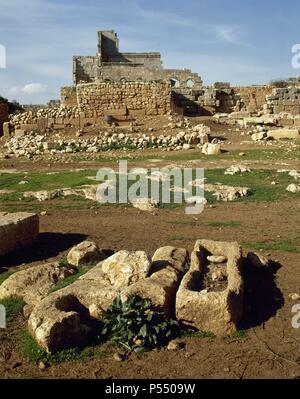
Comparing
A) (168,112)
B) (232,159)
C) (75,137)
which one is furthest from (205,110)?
(232,159)

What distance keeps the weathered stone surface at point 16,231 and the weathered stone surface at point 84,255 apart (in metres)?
1.22

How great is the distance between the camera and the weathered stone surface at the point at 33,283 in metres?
6.39

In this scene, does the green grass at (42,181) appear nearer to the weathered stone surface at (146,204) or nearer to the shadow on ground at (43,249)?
the weathered stone surface at (146,204)

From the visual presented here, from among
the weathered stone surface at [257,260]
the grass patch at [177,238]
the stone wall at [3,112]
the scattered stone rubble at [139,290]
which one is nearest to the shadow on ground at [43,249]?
the scattered stone rubble at [139,290]

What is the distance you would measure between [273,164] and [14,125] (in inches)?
634

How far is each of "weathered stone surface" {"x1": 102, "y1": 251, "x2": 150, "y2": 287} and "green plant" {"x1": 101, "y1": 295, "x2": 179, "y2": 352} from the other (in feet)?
1.40

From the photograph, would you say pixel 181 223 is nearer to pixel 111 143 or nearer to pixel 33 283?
pixel 33 283

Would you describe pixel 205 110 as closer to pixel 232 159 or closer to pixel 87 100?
pixel 87 100

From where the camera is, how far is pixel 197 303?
5.52 meters

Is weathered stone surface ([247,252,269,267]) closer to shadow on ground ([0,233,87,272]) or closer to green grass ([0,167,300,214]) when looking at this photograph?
shadow on ground ([0,233,87,272])

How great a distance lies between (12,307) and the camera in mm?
6258

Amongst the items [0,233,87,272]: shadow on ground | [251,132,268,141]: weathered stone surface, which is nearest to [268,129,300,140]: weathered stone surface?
[251,132,268,141]: weathered stone surface

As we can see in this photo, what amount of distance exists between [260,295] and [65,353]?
2.71 meters

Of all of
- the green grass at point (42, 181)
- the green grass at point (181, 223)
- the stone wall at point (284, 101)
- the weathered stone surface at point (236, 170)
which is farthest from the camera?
the stone wall at point (284, 101)
